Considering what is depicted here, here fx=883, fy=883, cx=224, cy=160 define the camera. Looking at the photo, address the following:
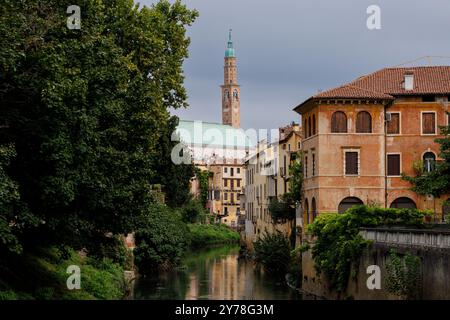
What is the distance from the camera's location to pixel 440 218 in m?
47.9

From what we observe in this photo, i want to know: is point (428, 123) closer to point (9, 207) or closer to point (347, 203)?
point (347, 203)

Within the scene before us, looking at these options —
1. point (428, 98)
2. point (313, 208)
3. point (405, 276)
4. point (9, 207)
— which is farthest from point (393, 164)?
point (9, 207)

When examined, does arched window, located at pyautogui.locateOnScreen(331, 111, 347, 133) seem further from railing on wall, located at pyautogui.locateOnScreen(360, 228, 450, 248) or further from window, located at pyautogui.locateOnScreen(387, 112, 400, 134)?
railing on wall, located at pyautogui.locateOnScreen(360, 228, 450, 248)

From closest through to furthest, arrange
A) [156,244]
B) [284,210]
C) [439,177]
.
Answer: [439,177] → [156,244] → [284,210]

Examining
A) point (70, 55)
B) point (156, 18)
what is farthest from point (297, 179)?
point (70, 55)

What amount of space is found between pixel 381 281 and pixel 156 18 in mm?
19494

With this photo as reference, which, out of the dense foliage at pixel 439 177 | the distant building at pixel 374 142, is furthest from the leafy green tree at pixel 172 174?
the dense foliage at pixel 439 177

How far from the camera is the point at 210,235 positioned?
11400 cm

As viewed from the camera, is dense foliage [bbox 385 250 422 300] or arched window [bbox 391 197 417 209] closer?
dense foliage [bbox 385 250 422 300]

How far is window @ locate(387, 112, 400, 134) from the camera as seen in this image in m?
49.0

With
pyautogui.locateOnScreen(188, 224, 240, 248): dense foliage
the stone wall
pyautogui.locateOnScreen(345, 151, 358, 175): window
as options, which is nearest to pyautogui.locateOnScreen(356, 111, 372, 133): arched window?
pyautogui.locateOnScreen(345, 151, 358, 175): window

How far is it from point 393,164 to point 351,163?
245 cm
